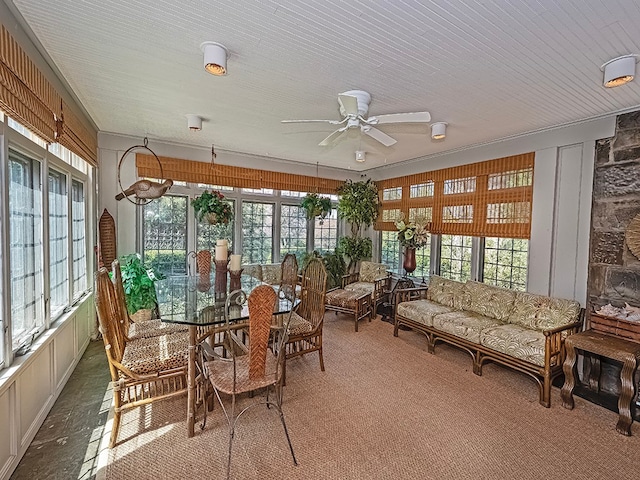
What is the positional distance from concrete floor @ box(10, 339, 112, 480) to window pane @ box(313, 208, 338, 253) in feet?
12.5

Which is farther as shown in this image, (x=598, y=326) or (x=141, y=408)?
(x=598, y=326)

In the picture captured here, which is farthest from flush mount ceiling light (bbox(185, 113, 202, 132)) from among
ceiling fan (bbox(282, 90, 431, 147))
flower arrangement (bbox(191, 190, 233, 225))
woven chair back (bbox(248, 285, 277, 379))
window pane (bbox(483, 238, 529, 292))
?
window pane (bbox(483, 238, 529, 292))

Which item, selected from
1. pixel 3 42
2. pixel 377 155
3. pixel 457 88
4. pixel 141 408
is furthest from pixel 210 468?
pixel 377 155

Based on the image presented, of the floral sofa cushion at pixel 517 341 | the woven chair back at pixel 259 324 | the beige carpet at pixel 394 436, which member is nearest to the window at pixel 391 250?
the floral sofa cushion at pixel 517 341

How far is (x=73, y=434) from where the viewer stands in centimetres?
212

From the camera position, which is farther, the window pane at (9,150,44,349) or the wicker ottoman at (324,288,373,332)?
the wicker ottoman at (324,288,373,332)

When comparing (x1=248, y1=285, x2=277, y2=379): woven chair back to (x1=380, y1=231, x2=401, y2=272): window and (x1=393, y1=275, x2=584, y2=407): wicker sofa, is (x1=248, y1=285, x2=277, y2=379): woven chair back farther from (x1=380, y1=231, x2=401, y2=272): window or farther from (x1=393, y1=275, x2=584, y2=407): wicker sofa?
(x1=380, y1=231, x2=401, y2=272): window

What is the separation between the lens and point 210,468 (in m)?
1.84

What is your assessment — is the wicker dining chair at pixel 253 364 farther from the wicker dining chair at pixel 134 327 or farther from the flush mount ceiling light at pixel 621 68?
the flush mount ceiling light at pixel 621 68

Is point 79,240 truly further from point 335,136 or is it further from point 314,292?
point 335,136

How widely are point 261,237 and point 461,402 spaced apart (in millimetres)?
3760

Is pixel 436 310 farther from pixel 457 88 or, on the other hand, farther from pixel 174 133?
pixel 174 133

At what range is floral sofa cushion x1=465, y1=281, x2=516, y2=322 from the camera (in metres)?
3.48

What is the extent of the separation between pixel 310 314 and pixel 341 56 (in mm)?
2417
